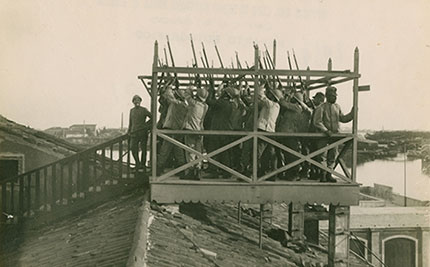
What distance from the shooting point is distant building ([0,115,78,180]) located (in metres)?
15.1

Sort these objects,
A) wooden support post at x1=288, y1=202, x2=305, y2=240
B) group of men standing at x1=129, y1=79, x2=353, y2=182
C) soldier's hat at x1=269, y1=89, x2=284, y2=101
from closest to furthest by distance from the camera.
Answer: group of men standing at x1=129, y1=79, x2=353, y2=182, soldier's hat at x1=269, y1=89, x2=284, y2=101, wooden support post at x1=288, y1=202, x2=305, y2=240

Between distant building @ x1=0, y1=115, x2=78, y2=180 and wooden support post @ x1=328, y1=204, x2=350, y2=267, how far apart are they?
9686 mm

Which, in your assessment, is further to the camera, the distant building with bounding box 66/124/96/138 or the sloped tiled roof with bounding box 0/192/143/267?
the distant building with bounding box 66/124/96/138

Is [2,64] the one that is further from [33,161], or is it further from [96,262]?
[33,161]

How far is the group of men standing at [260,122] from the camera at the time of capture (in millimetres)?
8672

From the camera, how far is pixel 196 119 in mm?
8930

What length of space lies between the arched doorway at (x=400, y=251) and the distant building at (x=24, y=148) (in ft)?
63.3

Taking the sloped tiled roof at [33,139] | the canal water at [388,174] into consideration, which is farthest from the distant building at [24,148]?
the canal water at [388,174]

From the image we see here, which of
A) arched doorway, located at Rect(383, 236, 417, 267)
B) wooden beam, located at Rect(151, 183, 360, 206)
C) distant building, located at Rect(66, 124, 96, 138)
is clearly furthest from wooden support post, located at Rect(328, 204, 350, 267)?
arched doorway, located at Rect(383, 236, 417, 267)

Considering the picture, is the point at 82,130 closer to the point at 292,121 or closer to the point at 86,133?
the point at 86,133

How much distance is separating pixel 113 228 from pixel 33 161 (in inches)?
370

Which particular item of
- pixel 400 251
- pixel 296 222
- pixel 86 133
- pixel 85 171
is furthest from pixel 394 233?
pixel 85 171

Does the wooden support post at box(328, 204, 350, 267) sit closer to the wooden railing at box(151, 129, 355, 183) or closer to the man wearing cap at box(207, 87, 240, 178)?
the wooden railing at box(151, 129, 355, 183)

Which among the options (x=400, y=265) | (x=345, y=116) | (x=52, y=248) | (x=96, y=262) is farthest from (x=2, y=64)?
(x=400, y=265)
